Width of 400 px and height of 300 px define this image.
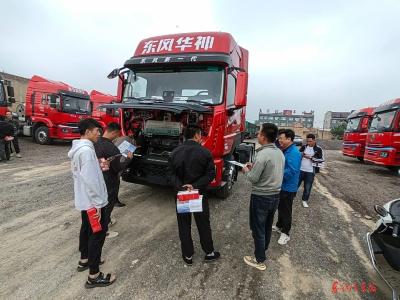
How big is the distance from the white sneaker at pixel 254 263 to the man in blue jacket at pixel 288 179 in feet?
2.31

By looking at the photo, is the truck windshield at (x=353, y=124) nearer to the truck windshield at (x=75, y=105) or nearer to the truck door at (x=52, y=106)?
the truck windshield at (x=75, y=105)

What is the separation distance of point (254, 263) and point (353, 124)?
13768mm

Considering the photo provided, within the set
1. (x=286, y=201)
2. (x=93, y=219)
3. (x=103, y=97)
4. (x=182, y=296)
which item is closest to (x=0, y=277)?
(x=93, y=219)

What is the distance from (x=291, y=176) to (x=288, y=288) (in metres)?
1.37

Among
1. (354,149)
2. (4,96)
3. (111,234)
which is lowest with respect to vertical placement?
(111,234)

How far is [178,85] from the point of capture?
4789 mm

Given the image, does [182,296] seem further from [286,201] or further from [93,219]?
[286,201]

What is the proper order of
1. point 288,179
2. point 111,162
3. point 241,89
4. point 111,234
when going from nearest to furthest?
1. point 111,162
2. point 288,179
3. point 111,234
4. point 241,89

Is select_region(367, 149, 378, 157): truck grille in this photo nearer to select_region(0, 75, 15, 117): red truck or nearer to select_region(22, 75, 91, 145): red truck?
select_region(22, 75, 91, 145): red truck

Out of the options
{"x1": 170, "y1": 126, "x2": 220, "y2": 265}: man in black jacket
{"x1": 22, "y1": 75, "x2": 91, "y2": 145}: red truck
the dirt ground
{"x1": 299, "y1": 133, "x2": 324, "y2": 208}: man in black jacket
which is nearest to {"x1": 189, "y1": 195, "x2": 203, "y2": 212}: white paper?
{"x1": 170, "y1": 126, "x2": 220, "y2": 265}: man in black jacket

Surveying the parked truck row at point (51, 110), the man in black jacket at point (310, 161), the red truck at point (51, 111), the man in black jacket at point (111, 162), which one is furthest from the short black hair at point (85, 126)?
the red truck at point (51, 111)

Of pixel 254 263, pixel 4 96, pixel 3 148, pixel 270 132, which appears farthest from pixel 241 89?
pixel 4 96

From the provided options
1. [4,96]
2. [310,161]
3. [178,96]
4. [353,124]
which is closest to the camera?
[178,96]

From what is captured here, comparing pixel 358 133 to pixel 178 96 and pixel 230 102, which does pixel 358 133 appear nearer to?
pixel 230 102
